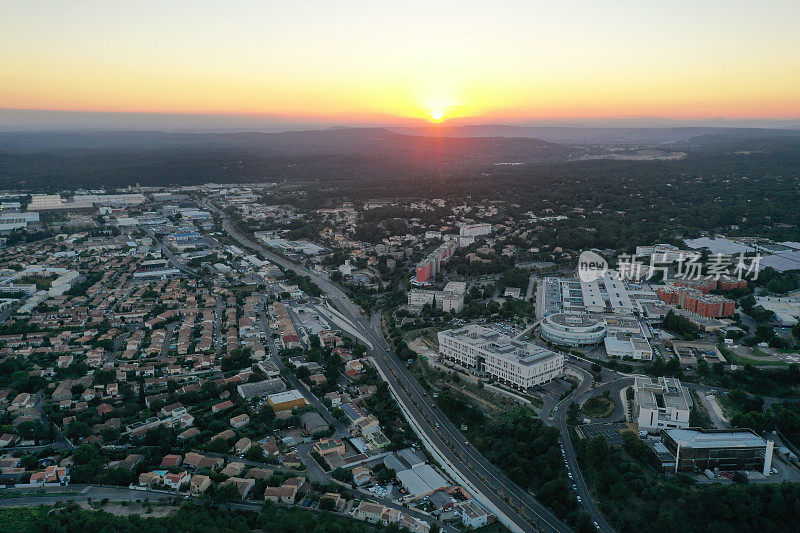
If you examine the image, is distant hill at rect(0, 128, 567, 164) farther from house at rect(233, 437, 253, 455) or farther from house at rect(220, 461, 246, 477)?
house at rect(220, 461, 246, 477)

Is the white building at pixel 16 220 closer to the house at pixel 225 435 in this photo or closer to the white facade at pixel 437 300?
the white facade at pixel 437 300

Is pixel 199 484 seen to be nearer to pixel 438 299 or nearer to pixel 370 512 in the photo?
pixel 370 512

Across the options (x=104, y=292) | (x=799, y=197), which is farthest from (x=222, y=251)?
(x=799, y=197)

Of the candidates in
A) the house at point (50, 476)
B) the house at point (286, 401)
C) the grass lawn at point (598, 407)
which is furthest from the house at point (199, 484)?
the grass lawn at point (598, 407)

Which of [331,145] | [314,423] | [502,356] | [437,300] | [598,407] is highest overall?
[331,145]

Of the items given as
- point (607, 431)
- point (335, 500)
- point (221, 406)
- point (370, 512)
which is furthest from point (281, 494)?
point (607, 431)

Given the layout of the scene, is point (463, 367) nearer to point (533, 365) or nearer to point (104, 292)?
point (533, 365)
